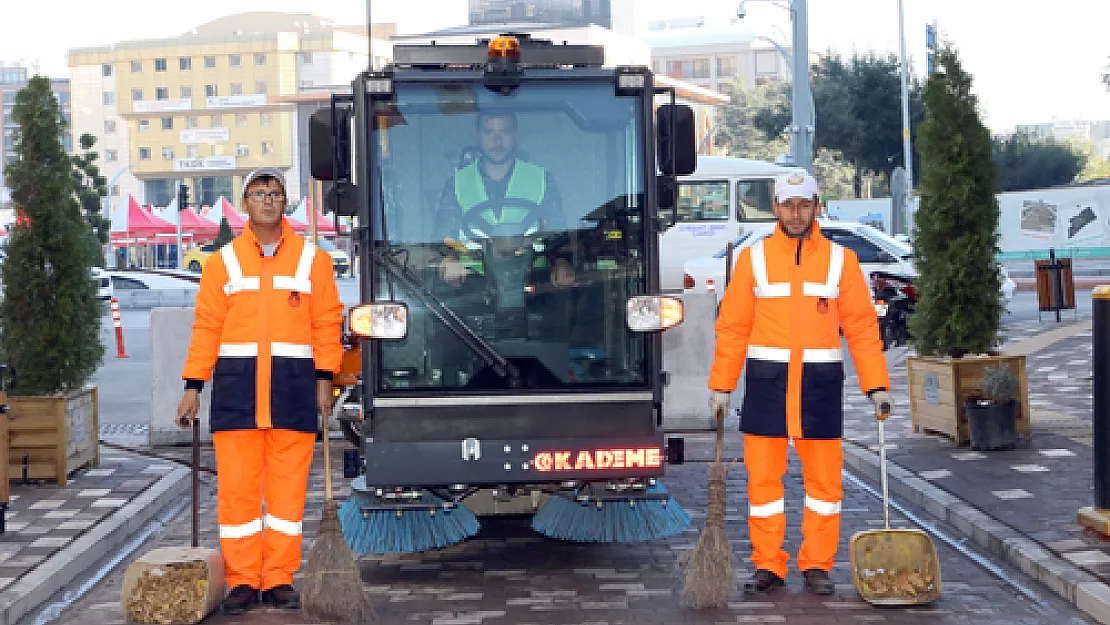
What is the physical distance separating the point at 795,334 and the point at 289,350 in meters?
2.39

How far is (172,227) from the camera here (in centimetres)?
5209

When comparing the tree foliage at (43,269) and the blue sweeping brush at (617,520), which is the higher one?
the tree foliage at (43,269)

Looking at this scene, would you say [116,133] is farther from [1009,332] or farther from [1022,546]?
[1022,546]

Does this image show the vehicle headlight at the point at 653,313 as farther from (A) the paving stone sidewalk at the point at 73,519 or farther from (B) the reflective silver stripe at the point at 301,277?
(A) the paving stone sidewalk at the point at 73,519

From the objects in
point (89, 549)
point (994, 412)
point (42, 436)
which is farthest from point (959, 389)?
point (42, 436)

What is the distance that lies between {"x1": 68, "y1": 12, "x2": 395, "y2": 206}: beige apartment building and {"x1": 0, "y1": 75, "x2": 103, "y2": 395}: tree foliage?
128586 mm

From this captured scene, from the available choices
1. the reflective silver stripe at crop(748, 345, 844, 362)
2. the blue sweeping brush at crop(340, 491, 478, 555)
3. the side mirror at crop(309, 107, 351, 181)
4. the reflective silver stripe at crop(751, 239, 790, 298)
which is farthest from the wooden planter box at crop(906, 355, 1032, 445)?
the side mirror at crop(309, 107, 351, 181)

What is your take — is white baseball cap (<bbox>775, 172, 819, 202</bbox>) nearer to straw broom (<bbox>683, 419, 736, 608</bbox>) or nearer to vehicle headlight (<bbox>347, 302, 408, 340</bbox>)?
straw broom (<bbox>683, 419, 736, 608</bbox>)

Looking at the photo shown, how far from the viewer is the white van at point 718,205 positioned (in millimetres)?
29016

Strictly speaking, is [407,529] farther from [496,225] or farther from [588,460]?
[496,225]

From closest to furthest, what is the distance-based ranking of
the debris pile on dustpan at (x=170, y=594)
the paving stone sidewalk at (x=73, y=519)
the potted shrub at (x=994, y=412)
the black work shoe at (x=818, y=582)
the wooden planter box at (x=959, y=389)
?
the debris pile on dustpan at (x=170, y=594) → the black work shoe at (x=818, y=582) → the paving stone sidewalk at (x=73, y=519) → the potted shrub at (x=994, y=412) → the wooden planter box at (x=959, y=389)

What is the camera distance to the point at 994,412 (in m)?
10.3

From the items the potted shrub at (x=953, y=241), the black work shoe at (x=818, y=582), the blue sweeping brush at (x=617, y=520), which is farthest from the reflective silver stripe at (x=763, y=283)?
the potted shrub at (x=953, y=241)

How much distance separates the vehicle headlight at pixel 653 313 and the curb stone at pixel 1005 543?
212 cm
